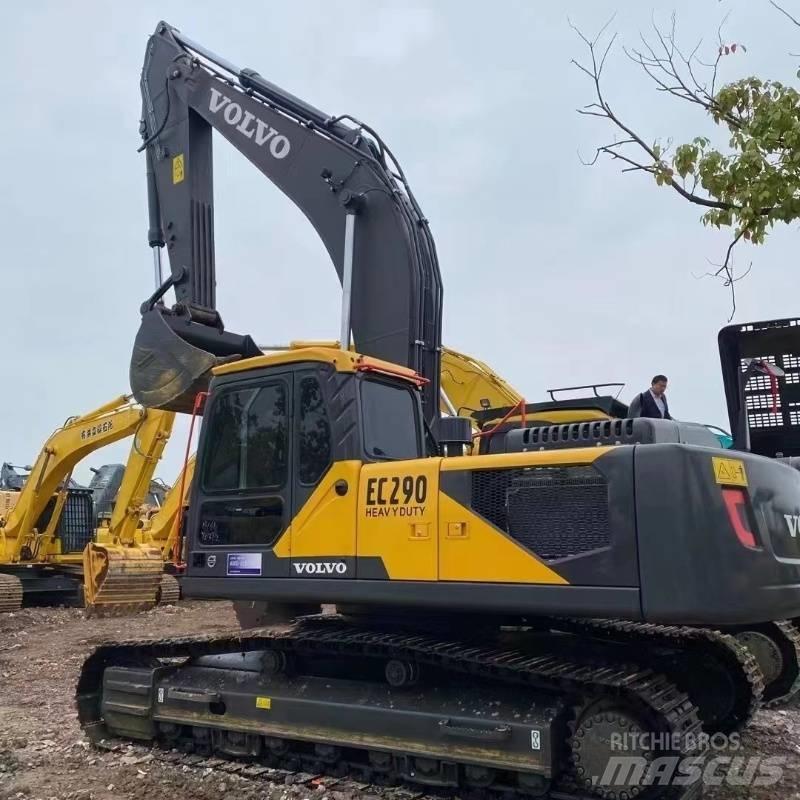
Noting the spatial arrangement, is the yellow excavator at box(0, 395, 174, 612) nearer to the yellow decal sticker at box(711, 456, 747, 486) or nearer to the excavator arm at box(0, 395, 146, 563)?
the excavator arm at box(0, 395, 146, 563)

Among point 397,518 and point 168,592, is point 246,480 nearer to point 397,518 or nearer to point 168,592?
point 397,518

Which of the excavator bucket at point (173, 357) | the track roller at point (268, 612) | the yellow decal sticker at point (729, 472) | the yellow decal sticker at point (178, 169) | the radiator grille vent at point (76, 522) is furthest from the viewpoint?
the radiator grille vent at point (76, 522)

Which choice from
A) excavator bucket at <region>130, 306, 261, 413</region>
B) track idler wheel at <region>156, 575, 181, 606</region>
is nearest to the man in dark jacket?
excavator bucket at <region>130, 306, 261, 413</region>

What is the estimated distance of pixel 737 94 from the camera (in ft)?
20.0

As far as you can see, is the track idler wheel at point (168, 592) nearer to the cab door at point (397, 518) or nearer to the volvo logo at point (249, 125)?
the volvo logo at point (249, 125)

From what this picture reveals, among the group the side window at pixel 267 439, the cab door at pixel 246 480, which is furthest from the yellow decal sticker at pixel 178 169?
the side window at pixel 267 439

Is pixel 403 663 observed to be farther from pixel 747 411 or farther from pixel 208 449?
pixel 747 411

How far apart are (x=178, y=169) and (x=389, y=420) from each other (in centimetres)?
408

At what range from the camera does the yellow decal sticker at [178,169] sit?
27.5 ft

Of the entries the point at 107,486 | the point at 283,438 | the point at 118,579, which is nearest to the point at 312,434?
the point at 283,438

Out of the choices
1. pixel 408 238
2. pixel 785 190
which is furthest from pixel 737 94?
pixel 408 238

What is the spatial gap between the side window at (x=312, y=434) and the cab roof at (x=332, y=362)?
0.48 ft

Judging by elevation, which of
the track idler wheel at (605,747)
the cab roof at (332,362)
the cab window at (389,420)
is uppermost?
the cab roof at (332,362)

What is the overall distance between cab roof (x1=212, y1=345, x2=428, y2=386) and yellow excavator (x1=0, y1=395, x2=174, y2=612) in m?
9.17
